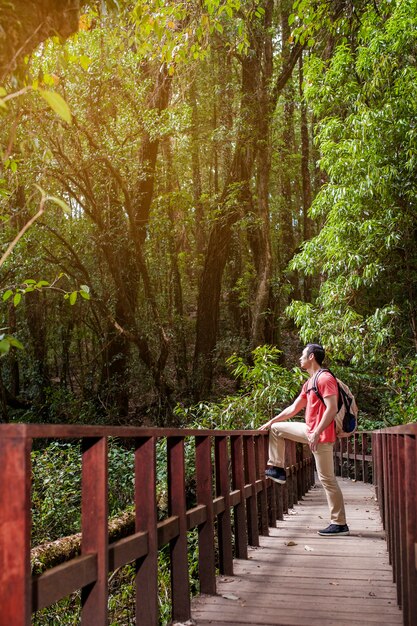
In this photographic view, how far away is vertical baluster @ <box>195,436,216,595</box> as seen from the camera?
417cm

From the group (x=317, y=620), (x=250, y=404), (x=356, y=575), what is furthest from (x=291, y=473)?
(x=317, y=620)

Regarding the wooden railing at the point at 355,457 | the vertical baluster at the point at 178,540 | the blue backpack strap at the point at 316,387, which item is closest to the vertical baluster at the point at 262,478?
the blue backpack strap at the point at 316,387

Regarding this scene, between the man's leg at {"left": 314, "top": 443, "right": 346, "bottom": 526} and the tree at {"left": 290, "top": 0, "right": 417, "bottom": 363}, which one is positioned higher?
the tree at {"left": 290, "top": 0, "right": 417, "bottom": 363}

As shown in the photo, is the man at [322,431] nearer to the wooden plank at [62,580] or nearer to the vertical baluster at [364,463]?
the wooden plank at [62,580]

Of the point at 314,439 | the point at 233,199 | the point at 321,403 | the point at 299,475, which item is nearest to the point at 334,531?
the point at 314,439

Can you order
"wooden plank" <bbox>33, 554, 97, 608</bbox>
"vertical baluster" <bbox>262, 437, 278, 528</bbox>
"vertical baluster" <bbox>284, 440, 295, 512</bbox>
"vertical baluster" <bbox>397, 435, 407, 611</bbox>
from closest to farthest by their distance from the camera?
"wooden plank" <bbox>33, 554, 97, 608</bbox> → "vertical baluster" <bbox>397, 435, 407, 611</bbox> → "vertical baluster" <bbox>262, 437, 278, 528</bbox> → "vertical baluster" <bbox>284, 440, 295, 512</bbox>

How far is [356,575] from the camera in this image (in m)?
4.72

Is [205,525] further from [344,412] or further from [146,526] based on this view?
[344,412]

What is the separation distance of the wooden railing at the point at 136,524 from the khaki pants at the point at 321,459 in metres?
0.66

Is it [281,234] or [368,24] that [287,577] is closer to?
[368,24]

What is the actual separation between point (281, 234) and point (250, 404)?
1667cm

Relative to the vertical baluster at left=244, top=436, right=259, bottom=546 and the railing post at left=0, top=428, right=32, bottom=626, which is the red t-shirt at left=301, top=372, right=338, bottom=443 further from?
the railing post at left=0, top=428, right=32, bottom=626

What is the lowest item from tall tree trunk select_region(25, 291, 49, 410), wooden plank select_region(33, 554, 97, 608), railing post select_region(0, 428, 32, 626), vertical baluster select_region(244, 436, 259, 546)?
vertical baluster select_region(244, 436, 259, 546)

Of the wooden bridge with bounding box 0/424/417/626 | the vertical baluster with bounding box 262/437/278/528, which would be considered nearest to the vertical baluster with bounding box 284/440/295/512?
the wooden bridge with bounding box 0/424/417/626
